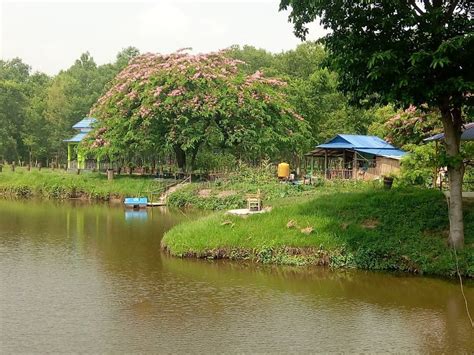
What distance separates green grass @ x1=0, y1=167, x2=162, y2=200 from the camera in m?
36.9

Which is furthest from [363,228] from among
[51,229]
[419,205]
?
[51,229]

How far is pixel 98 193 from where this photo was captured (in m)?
37.5

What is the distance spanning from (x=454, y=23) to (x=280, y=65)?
45945 millimetres

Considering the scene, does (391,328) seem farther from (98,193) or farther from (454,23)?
(98,193)

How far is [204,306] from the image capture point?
12.5 m

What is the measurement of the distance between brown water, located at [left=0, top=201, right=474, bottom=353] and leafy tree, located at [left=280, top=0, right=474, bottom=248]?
4.02 m

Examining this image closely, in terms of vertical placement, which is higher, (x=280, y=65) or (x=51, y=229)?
(x=280, y=65)

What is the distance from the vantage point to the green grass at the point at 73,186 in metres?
36.9

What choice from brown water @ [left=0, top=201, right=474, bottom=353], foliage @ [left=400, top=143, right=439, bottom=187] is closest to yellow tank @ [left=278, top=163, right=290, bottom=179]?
foliage @ [left=400, top=143, right=439, bottom=187]

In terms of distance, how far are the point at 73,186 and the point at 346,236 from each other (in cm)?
2603

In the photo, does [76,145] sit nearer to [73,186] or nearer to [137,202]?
[73,186]

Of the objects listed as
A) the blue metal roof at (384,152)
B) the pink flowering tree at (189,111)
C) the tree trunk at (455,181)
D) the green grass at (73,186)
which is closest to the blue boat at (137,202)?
the green grass at (73,186)

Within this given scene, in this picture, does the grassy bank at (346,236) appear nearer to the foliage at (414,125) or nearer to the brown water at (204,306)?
the brown water at (204,306)

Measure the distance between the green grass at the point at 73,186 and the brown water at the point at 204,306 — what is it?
1748cm
